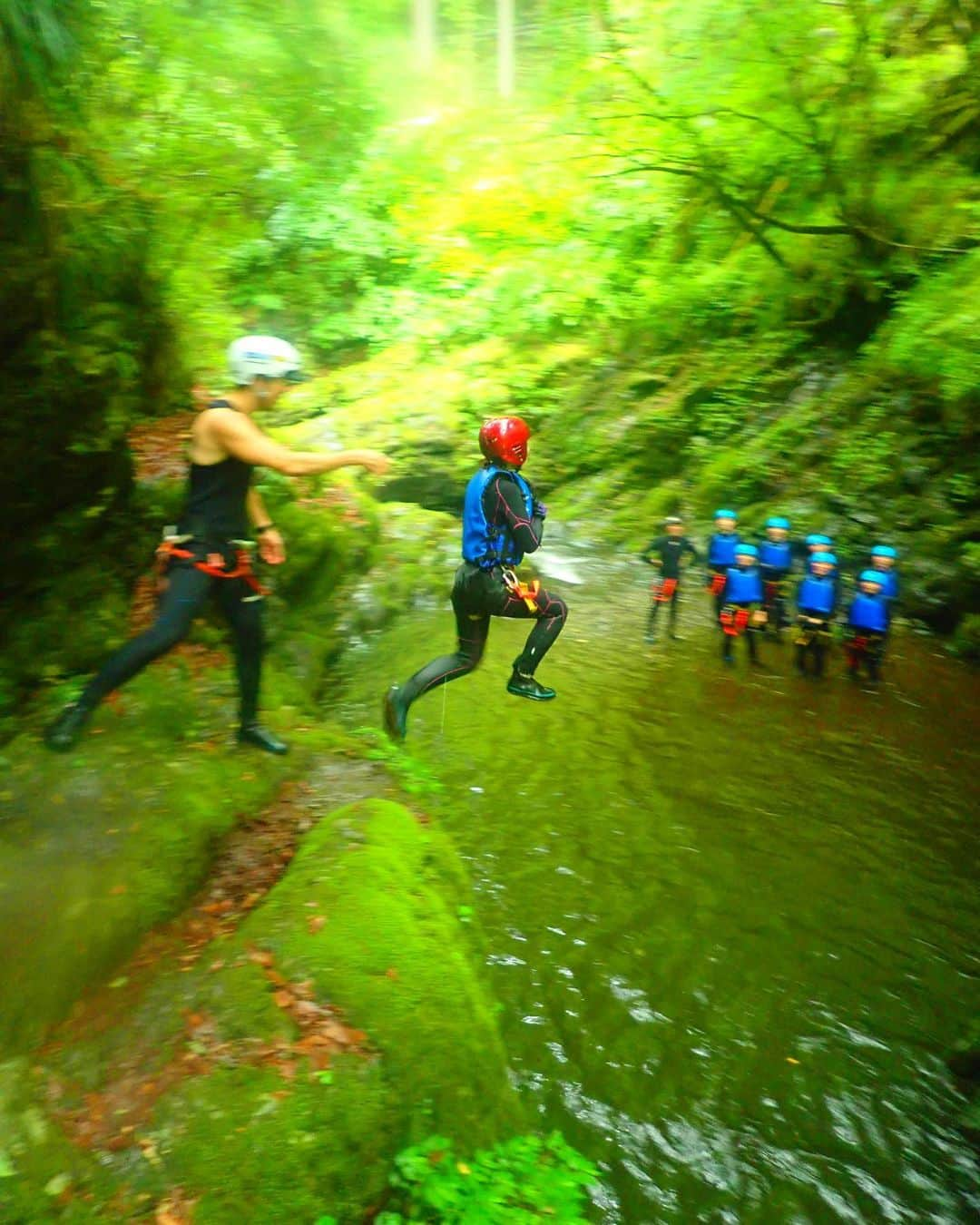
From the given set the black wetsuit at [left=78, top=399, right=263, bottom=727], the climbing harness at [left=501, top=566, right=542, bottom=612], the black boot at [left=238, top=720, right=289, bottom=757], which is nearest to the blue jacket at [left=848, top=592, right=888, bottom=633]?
the climbing harness at [left=501, top=566, right=542, bottom=612]

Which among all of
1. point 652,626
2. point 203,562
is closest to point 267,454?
point 203,562

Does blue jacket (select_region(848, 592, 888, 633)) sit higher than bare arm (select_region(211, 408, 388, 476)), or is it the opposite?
bare arm (select_region(211, 408, 388, 476))

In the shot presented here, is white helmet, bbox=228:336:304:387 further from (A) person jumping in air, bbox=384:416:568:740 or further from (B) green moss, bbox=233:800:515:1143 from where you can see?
(B) green moss, bbox=233:800:515:1143

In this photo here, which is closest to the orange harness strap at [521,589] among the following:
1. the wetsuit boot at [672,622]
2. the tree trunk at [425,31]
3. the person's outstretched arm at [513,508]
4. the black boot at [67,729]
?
the person's outstretched arm at [513,508]

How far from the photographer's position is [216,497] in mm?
4750

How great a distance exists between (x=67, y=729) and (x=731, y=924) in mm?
3705

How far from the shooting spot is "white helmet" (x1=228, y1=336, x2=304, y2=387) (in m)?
4.57

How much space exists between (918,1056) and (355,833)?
280 centimetres

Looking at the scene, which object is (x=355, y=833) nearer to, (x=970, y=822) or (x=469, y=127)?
(x=970, y=822)

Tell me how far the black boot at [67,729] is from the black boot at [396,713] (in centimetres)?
242

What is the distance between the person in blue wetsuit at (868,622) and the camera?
9.25m

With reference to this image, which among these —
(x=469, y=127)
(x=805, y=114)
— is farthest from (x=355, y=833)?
(x=469, y=127)

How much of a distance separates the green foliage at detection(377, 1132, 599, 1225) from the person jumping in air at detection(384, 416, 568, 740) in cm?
311

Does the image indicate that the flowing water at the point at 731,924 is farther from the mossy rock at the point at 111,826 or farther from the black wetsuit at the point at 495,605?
the mossy rock at the point at 111,826
